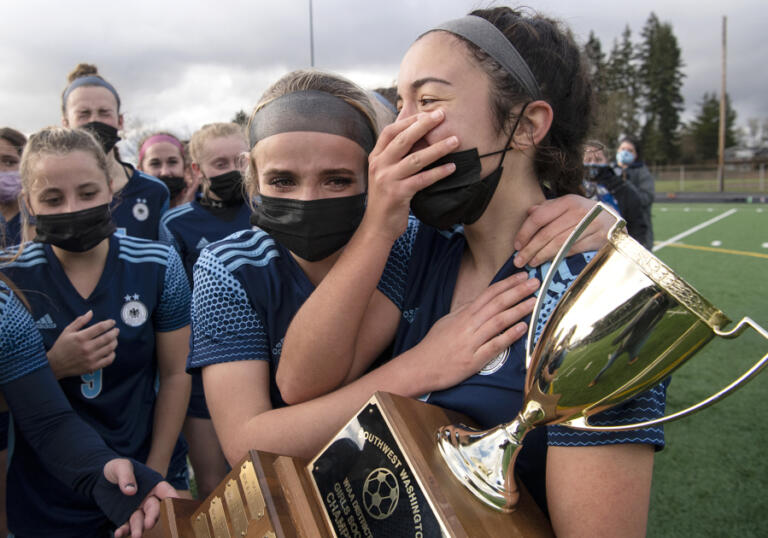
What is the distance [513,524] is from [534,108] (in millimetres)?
949

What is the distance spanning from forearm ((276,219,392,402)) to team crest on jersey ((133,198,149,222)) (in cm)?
253

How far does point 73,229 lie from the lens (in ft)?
6.71

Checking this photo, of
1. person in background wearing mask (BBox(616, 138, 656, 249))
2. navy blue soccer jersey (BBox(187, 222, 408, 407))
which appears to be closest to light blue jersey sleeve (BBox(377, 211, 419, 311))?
navy blue soccer jersey (BBox(187, 222, 408, 407))

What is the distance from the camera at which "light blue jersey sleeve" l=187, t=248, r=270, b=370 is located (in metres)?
1.40

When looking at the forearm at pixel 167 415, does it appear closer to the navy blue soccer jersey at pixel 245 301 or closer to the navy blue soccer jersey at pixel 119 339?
the navy blue soccer jersey at pixel 119 339

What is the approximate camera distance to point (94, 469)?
65.4 inches

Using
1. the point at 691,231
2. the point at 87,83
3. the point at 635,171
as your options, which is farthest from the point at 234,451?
the point at 691,231

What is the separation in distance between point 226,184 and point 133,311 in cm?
177

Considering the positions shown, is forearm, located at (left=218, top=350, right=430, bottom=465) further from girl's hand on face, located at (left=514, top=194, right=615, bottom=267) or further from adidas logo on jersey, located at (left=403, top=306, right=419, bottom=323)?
girl's hand on face, located at (left=514, top=194, right=615, bottom=267)

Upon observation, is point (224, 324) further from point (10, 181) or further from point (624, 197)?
point (624, 197)

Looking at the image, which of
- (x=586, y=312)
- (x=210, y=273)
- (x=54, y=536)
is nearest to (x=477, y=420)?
(x=586, y=312)

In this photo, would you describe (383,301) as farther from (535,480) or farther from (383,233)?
(535,480)

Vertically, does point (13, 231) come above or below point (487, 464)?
above

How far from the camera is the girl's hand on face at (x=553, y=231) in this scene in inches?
48.2
